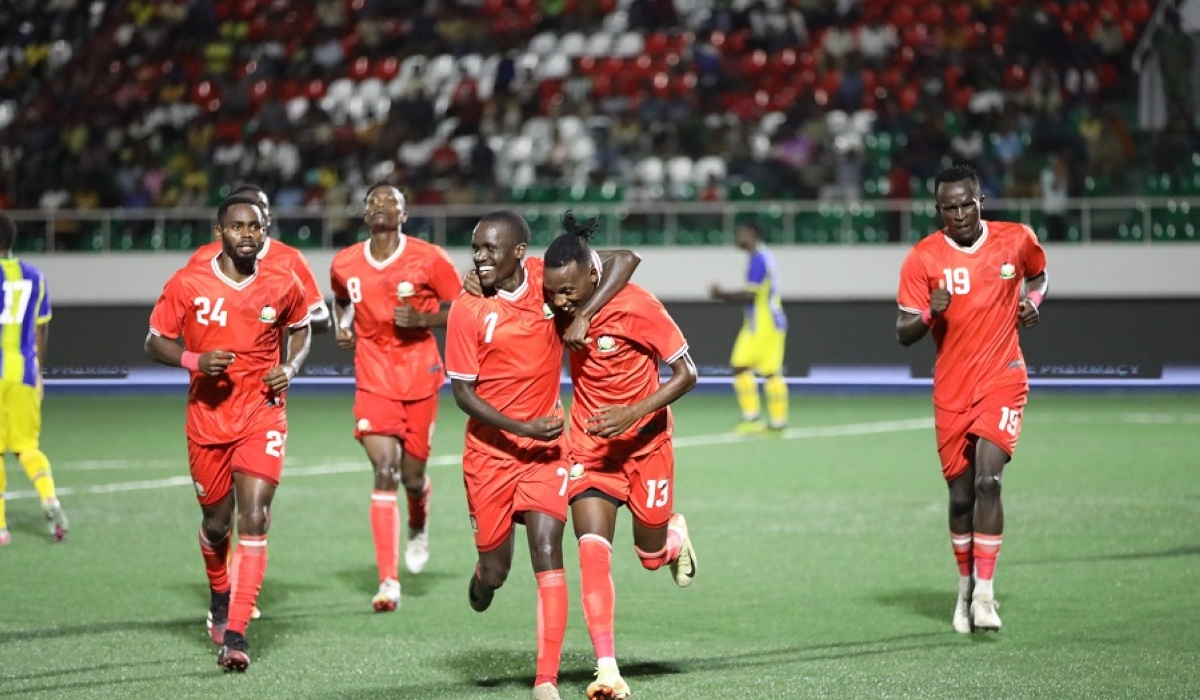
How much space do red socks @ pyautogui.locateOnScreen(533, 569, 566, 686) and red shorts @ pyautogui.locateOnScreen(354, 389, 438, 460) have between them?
9.54 feet

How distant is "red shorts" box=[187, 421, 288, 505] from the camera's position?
296 inches

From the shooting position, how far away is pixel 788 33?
2575 cm

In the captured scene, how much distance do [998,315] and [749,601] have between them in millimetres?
2086

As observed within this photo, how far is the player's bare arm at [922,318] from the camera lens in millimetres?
7734

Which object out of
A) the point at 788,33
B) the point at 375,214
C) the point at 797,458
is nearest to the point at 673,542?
the point at 375,214

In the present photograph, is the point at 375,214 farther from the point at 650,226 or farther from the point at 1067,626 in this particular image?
the point at 650,226

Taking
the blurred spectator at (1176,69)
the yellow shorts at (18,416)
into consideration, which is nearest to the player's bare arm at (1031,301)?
the yellow shorts at (18,416)

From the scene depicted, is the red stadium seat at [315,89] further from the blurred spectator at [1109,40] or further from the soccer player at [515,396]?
the soccer player at [515,396]

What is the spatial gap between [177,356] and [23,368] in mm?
4258

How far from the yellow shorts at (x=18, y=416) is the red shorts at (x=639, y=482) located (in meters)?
5.70

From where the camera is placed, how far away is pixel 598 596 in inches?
259

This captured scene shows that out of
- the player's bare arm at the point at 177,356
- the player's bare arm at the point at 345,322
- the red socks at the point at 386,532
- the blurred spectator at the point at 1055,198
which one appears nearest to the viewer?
the player's bare arm at the point at 177,356

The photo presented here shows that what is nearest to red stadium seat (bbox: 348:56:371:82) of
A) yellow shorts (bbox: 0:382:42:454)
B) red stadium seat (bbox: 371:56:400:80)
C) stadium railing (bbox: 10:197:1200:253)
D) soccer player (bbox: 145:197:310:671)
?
red stadium seat (bbox: 371:56:400:80)

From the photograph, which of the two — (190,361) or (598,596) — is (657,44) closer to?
(190,361)
